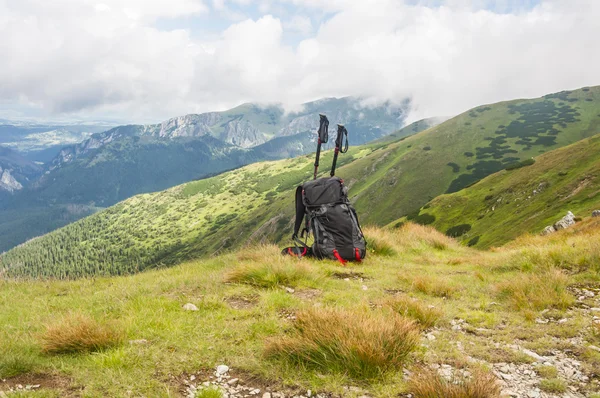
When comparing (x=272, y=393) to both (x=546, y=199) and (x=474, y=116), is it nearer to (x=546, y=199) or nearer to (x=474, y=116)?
(x=546, y=199)

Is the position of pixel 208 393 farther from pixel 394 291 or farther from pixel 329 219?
pixel 329 219

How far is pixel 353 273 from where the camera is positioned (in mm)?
9383

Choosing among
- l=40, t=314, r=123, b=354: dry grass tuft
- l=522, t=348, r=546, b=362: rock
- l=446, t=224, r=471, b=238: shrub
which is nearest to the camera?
l=522, t=348, r=546, b=362: rock

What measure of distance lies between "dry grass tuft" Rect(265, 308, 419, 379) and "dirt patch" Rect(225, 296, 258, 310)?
208 cm

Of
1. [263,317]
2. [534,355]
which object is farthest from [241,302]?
[534,355]

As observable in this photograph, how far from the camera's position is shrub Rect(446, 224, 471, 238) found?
214 feet

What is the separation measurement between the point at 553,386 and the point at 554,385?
0.06 feet

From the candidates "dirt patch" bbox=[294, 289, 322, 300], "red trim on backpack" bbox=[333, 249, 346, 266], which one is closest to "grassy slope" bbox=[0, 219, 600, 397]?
"dirt patch" bbox=[294, 289, 322, 300]

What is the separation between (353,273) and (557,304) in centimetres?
463

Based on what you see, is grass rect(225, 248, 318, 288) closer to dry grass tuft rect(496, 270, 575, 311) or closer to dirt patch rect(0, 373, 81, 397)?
dirt patch rect(0, 373, 81, 397)

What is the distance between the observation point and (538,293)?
6.70 metres

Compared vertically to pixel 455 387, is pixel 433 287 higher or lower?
lower

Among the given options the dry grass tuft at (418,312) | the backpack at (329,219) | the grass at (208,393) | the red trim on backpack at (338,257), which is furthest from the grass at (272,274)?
the grass at (208,393)

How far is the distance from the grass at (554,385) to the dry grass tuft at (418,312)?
6.20ft
